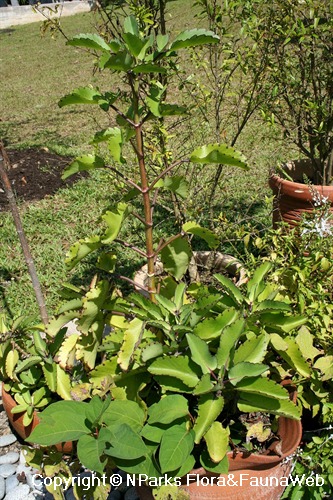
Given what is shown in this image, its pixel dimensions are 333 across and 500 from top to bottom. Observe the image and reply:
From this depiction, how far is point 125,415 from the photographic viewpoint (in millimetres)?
1646

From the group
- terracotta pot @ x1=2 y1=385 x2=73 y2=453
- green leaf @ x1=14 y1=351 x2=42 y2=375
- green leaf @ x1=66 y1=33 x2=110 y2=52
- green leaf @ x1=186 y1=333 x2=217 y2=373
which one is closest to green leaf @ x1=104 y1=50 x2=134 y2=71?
green leaf @ x1=66 y1=33 x2=110 y2=52

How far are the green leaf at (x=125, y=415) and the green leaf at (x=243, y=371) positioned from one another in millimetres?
325

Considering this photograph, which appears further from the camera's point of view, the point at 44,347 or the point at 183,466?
the point at 44,347

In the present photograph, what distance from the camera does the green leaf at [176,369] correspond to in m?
1.62

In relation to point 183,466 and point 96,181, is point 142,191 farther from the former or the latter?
point 96,181

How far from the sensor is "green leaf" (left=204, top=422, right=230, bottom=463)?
152 centimetres

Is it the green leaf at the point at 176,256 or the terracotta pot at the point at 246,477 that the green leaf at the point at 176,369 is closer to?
the terracotta pot at the point at 246,477

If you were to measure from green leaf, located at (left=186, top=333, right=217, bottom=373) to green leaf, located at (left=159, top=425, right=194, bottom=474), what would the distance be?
0.20 meters

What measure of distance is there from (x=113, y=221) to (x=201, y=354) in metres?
0.52

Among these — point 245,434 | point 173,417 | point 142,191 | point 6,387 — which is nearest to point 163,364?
point 173,417

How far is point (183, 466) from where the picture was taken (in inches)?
60.8

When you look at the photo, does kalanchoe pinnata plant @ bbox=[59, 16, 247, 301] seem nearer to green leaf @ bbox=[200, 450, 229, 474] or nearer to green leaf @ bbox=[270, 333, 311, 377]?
green leaf @ bbox=[270, 333, 311, 377]

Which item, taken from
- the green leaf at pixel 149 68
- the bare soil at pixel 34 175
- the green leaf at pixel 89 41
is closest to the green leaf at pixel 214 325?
the green leaf at pixel 149 68

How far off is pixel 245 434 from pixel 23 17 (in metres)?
28.1
